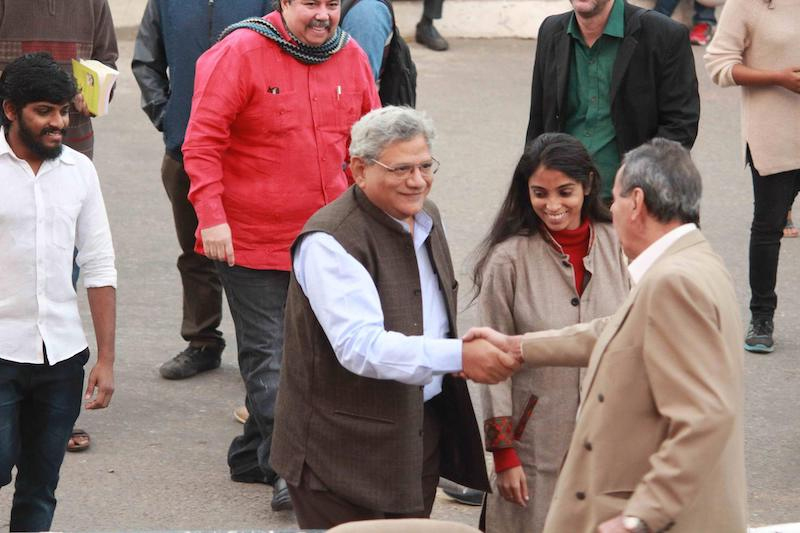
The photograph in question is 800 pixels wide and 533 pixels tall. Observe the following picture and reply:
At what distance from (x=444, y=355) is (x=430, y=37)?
393 inches

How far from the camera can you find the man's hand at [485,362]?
3.99 metres

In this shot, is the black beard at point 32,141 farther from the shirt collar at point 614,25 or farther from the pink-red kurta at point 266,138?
the shirt collar at point 614,25

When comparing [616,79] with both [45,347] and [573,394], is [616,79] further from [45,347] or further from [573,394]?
[45,347]

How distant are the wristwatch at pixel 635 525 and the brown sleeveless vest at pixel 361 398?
3.35ft

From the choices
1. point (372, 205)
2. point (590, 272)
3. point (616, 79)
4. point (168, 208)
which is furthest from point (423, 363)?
point (168, 208)

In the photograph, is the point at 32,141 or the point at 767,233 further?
the point at 767,233

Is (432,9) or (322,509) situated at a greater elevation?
(432,9)

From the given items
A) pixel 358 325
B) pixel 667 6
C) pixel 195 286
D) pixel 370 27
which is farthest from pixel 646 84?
pixel 667 6

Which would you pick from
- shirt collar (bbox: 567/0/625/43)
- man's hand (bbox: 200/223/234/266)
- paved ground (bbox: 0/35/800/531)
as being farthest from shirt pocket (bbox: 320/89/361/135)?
paved ground (bbox: 0/35/800/531)

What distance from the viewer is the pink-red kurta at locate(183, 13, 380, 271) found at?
538cm

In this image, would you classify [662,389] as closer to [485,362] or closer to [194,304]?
[485,362]

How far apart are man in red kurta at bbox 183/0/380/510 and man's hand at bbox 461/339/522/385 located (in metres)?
1.54

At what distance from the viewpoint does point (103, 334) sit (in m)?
4.80

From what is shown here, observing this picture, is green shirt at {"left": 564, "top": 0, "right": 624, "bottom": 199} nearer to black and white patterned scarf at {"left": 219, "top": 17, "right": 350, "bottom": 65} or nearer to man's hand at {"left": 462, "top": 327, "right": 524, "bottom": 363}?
black and white patterned scarf at {"left": 219, "top": 17, "right": 350, "bottom": 65}
